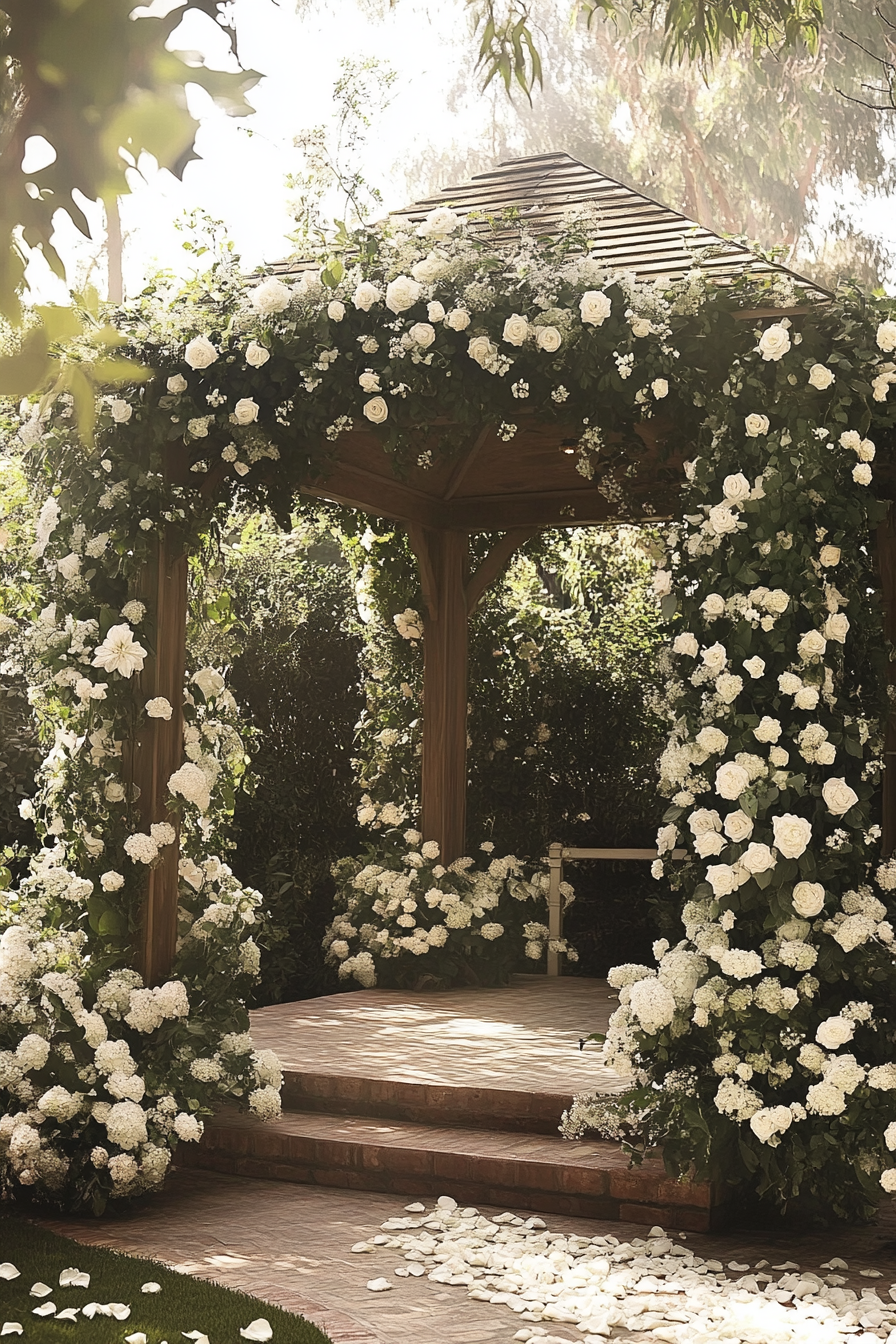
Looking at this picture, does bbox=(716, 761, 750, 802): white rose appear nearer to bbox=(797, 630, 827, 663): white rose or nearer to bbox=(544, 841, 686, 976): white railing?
bbox=(797, 630, 827, 663): white rose

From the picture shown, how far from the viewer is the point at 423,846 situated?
30.1 ft

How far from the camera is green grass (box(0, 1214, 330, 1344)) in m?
3.91

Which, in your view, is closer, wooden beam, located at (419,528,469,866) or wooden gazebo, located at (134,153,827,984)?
wooden gazebo, located at (134,153,827,984)

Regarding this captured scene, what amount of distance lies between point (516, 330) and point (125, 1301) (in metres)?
3.53

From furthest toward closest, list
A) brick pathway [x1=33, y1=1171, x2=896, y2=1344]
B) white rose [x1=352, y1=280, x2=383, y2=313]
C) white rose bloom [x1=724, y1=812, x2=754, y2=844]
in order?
white rose [x1=352, y1=280, x2=383, y2=313] → white rose bloom [x1=724, y1=812, x2=754, y2=844] → brick pathway [x1=33, y1=1171, x2=896, y2=1344]

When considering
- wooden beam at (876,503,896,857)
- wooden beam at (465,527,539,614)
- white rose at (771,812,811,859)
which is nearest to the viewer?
white rose at (771,812,811,859)

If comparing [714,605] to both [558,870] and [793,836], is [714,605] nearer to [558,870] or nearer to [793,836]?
[793,836]

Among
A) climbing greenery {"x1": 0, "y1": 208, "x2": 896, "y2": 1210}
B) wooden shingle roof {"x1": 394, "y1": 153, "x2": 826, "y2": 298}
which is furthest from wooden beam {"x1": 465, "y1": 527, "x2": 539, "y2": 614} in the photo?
climbing greenery {"x1": 0, "y1": 208, "x2": 896, "y2": 1210}

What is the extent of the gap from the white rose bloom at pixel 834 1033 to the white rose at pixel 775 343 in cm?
226

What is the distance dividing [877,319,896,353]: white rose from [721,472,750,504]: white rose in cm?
65

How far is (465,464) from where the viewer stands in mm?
8594

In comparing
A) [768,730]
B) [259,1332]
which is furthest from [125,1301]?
[768,730]

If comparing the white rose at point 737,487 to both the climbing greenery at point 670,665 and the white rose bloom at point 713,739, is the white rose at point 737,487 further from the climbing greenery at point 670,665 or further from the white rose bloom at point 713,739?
the white rose bloom at point 713,739

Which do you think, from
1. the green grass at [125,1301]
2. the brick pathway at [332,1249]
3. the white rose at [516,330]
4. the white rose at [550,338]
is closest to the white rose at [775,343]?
the white rose at [550,338]
